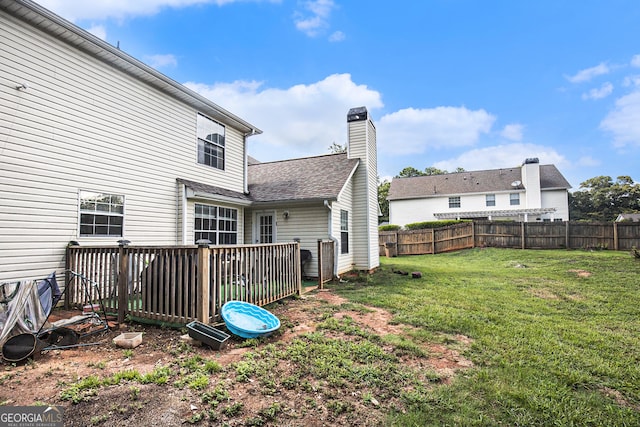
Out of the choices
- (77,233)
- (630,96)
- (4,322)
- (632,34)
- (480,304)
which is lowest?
(480,304)

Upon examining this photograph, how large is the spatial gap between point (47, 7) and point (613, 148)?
25.4m

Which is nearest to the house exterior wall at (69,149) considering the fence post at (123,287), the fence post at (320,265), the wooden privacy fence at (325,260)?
the fence post at (123,287)

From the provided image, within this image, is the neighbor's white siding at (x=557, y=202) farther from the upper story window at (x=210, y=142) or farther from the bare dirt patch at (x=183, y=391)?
the bare dirt patch at (x=183, y=391)

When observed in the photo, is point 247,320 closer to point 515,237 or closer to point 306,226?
point 306,226

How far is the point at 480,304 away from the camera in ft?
20.5

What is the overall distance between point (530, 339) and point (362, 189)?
25.7 feet

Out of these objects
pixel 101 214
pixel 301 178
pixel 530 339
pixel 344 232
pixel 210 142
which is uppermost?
pixel 210 142

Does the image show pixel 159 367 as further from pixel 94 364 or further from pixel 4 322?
pixel 4 322

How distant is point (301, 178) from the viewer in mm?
11289

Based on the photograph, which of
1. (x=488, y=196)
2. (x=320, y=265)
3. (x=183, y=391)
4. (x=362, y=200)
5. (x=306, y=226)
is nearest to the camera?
(x=183, y=391)

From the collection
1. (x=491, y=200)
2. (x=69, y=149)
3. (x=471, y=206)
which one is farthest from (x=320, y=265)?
(x=491, y=200)

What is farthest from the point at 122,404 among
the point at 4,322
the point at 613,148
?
the point at 613,148

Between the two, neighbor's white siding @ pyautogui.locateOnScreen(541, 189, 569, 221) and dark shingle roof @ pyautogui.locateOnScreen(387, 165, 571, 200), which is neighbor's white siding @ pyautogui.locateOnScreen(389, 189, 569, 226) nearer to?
neighbor's white siding @ pyautogui.locateOnScreen(541, 189, 569, 221)

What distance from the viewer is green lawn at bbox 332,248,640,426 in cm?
253
